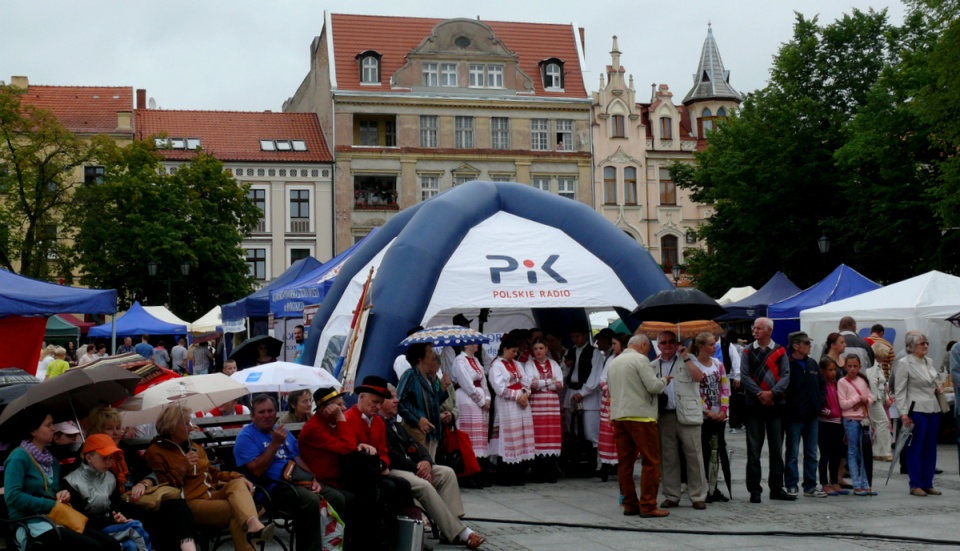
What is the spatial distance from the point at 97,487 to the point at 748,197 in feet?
107

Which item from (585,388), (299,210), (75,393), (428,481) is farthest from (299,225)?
(75,393)

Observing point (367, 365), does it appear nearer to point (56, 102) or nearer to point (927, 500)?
point (927, 500)

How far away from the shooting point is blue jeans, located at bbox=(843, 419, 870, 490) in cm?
1330

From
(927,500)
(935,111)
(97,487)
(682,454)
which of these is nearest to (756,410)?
(682,454)

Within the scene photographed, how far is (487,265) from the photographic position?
1675 centimetres

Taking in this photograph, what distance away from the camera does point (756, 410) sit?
41.9 ft

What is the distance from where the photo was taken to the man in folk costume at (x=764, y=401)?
41.5ft

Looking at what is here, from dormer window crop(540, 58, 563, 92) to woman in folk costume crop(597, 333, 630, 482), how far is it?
46.2 meters

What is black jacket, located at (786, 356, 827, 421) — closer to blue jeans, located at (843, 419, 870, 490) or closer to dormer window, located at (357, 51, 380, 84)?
blue jeans, located at (843, 419, 870, 490)

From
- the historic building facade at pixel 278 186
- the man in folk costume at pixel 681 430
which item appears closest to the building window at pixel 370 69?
the historic building facade at pixel 278 186

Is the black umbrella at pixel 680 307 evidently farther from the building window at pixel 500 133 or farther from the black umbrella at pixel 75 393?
the building window at pixel 500 133

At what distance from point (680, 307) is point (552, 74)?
4895 centimetres

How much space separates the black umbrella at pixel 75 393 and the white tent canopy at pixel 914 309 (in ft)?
48.1

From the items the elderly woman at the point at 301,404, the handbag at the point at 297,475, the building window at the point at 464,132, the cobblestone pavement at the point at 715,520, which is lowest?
the cobblestone pavement at the point at 715,520
